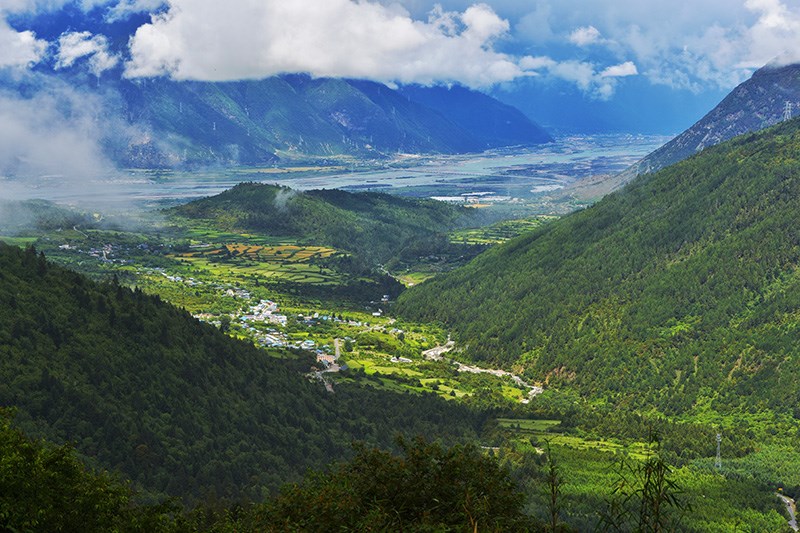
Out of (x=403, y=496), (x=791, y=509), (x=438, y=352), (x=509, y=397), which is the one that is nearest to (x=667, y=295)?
(x=509, y=397)

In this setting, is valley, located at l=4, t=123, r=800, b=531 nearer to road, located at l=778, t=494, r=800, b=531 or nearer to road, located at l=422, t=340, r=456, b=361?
road, located at l=422, t=340, r=456, b=361

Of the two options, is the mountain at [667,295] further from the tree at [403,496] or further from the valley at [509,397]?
the tree at [403,496]

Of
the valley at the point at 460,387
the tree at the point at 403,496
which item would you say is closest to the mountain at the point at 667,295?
the valley at the point at 460,387

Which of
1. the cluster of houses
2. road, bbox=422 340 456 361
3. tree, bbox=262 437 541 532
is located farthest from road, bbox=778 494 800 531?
the cluster of houses

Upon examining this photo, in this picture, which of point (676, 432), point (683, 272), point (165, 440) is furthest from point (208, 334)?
point (683, 272)

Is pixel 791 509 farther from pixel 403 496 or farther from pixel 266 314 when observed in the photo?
pixel 266 314
